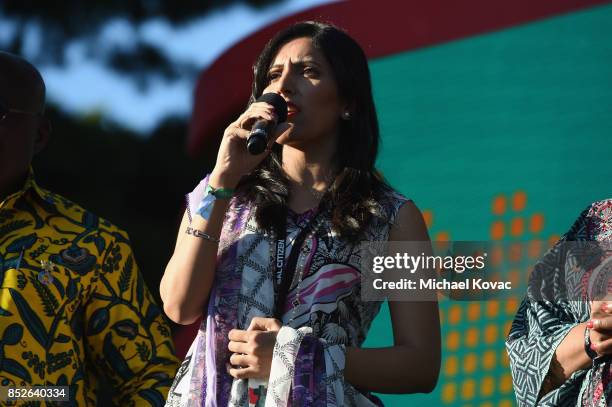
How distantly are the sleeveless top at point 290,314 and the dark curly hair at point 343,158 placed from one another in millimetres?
37

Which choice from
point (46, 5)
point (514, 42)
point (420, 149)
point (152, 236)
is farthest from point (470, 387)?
point (46, 5)

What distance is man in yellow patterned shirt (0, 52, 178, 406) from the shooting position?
10.6 ft

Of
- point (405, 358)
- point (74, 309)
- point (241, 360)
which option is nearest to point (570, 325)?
point (405, 358)

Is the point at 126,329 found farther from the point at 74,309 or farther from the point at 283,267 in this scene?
the point at 283,267

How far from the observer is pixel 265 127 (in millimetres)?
2984

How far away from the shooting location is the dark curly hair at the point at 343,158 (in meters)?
3.17

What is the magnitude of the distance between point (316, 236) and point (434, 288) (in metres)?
0.34

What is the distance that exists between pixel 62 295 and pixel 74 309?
54mm

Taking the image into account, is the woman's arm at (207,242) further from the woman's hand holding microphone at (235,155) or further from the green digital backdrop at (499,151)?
the green digital backdrop at (499,151)

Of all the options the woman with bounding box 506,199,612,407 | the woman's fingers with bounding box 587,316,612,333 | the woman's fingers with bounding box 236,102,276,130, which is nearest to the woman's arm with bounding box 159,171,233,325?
the woman's fingers with bounding box 236,102,276,130

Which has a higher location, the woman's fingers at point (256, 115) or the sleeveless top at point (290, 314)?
the woman's fingers at point (256, 115)

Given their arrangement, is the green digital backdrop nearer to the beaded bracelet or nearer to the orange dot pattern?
the orange dot pattern

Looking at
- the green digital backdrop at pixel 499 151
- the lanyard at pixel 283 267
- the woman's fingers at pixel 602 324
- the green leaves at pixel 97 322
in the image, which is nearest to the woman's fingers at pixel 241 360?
the lanyard at pixel 283 267

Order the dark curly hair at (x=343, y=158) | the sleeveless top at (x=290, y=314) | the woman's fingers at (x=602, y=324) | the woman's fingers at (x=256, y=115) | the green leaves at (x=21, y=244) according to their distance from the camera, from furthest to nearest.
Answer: the green leaves at (x=21, y=244)
the dark curly hair at (x=343, y=158)
the woman's fingers at (x=256, y=115)
the sleeveless top at (x=290, y=314)
the woman's fingers at (x=602, y=324)
